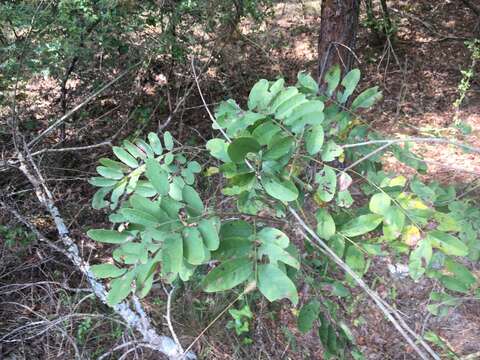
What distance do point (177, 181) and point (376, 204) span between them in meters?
0.62

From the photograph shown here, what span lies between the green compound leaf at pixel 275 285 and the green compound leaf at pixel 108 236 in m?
0.39

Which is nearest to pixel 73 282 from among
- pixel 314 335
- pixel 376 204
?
pixel 314 335

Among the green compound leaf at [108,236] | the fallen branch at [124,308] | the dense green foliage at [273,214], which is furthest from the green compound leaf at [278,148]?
the fallen branch at [124,308]

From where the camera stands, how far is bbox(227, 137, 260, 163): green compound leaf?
92cm

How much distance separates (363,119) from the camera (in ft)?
4.94

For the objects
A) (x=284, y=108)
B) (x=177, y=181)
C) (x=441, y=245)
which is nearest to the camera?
(x=441, y=245)

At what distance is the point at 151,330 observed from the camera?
2.09 m

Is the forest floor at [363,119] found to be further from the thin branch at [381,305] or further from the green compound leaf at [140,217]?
the green compound leaf at [140,217]

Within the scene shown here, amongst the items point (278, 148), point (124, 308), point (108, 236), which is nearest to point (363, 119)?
point (278, 148)

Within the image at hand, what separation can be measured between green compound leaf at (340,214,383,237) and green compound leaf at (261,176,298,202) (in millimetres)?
237

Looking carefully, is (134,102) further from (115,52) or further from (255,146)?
(255,146)

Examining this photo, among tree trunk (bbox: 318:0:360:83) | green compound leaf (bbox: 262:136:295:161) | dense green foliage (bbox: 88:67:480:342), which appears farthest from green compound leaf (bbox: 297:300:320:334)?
tree trunk (bbox: 318:0:360:83)

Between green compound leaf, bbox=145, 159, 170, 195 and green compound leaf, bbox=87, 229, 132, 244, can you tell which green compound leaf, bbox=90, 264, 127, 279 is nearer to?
green compound leaf, bbox=87, 229, 132, 244

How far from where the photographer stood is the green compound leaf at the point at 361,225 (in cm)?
107
